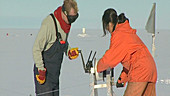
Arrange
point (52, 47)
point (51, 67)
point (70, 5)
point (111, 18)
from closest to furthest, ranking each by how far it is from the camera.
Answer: point (111, 18) → point (70, 5) → point (52, 47) → point (51, 67)

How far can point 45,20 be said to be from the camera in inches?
109

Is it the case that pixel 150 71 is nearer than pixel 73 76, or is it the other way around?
pixel 150 71

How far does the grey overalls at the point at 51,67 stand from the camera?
9.57ft

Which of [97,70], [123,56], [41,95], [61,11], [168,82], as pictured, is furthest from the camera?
[168,82]

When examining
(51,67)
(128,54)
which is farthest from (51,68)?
(128,54)

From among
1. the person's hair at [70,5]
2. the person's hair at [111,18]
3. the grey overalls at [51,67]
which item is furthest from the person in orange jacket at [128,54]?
the grey overalls at [51,67]

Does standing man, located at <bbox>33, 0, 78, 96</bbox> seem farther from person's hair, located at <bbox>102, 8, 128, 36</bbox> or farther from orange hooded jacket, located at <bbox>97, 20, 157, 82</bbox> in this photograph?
orange hooded jacket, located at <bbox>97, 20, 157, 82</bbox>

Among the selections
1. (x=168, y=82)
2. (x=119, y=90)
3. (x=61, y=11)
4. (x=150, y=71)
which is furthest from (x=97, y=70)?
(x=168, y=82)

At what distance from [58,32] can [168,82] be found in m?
4.35

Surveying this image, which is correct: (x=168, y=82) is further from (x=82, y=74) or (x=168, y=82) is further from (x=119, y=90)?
(x=82, y=74)

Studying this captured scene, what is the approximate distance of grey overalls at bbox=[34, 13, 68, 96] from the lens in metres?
2.92

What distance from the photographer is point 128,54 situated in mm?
2389

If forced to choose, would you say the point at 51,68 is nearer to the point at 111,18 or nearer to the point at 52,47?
the point at 52,47

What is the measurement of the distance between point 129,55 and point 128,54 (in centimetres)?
2
